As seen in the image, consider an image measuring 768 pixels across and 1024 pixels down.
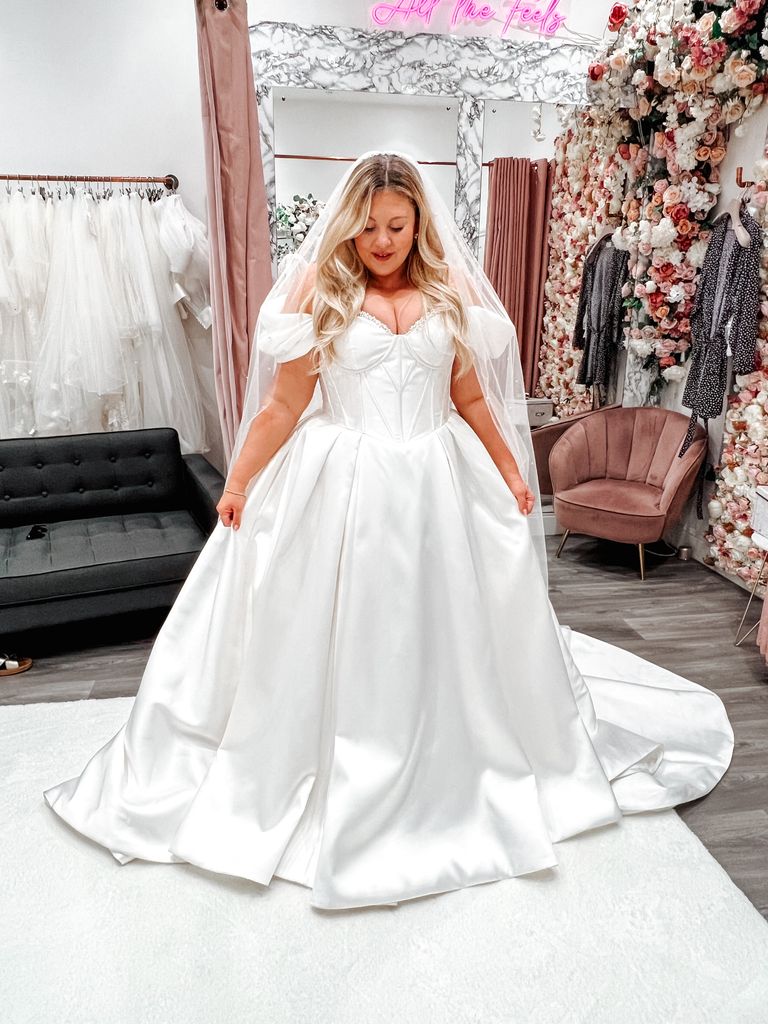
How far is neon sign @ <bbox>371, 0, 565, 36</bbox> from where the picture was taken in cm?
382

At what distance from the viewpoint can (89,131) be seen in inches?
146

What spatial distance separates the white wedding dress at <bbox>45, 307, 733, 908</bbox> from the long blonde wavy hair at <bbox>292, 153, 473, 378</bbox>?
0.14 ft

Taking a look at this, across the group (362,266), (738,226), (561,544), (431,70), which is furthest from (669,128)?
(362,266)

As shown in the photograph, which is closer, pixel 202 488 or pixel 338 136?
pixel 202 488

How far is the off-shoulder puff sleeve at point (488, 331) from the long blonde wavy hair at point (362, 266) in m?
0.05

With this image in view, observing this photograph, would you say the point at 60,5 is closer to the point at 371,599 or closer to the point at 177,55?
the point at 177,55

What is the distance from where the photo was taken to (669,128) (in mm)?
3930

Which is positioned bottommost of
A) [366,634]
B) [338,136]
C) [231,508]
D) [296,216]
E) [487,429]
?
[366,634]

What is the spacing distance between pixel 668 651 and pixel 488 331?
6.01 ft

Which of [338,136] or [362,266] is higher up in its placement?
[338,136]

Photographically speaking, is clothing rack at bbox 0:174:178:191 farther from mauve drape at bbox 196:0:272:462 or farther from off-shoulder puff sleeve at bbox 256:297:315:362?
off-shoulder puff sleeve at bbox 256:297:315:362

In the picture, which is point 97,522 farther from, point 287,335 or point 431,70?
point 431,70

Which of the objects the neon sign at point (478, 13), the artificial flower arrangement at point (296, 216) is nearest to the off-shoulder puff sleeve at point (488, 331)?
the artificial flower arrangement at point (296, 216)

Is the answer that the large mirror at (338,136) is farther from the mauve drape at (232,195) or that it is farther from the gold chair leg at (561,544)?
the gold chair leg at (561,544)
